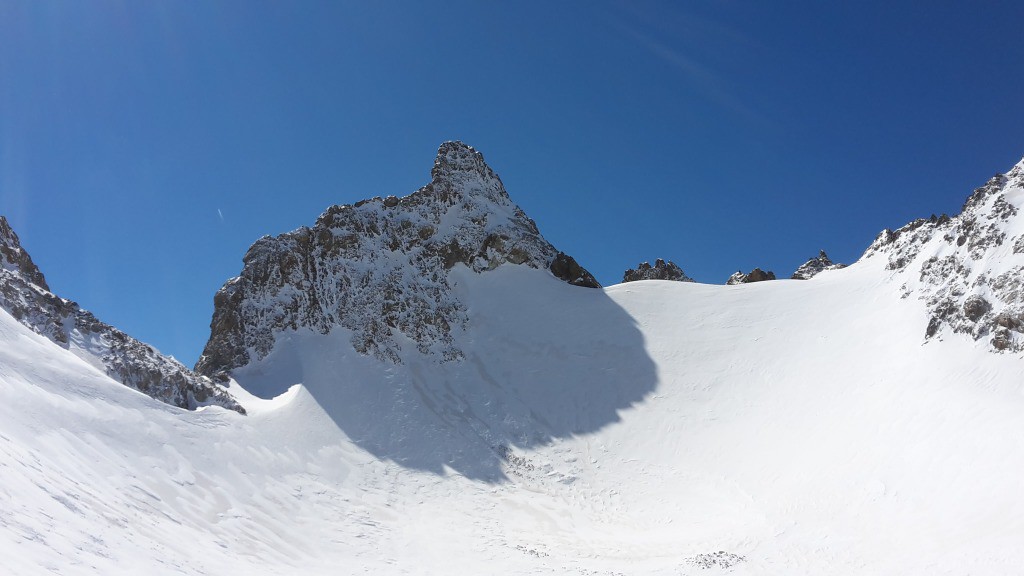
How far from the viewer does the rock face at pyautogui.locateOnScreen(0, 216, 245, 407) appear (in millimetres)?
A: 33500

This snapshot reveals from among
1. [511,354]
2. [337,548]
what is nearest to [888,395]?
[511,354]

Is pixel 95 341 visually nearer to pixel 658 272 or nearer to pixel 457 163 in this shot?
pixel 457 163

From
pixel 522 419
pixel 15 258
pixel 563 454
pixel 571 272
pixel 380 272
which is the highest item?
pixel 571 272

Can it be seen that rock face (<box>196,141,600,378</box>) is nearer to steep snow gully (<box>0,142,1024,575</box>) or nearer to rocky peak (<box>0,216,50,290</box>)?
steep snow gully (<box>0,142,1024,575</box>)

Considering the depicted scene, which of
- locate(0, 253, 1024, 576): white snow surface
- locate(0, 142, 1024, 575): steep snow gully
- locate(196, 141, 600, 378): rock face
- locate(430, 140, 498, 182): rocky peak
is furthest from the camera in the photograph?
locate(430, 140, 498, 182): rocky peak

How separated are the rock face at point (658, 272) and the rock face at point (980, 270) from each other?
988 inches

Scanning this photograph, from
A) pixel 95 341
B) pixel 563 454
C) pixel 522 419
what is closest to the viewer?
pixel 95 341

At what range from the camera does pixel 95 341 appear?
35.3 metres

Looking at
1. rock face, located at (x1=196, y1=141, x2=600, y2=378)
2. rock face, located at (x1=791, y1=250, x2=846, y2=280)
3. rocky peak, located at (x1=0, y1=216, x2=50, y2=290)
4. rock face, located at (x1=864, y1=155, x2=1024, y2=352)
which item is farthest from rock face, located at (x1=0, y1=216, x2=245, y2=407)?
rock face, located at (x1=791, y1=250, x2=846, y2=280)

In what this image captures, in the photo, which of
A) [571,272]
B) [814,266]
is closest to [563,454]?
[571,272]

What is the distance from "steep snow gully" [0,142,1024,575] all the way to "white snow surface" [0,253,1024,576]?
165 mm

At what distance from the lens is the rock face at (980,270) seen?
114 feet

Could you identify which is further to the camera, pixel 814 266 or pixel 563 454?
pixel 814 266

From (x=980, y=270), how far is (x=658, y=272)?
36047 millimetres
